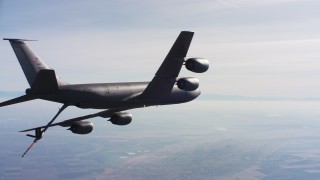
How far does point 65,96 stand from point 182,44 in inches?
492

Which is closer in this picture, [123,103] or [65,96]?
[65,96]

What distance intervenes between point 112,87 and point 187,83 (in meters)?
8.05

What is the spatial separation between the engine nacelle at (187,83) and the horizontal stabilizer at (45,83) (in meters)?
13.4

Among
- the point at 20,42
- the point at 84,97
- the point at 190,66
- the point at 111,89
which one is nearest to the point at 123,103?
the point at 111,89

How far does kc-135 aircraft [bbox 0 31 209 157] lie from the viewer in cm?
3801

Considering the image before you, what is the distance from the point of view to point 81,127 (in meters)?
48.1

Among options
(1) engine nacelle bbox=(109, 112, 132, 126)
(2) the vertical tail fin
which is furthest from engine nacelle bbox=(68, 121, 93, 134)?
(2) the vertical tail fin

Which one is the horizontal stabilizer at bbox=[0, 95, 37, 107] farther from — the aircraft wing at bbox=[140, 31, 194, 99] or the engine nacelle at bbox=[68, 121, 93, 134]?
the aircraft wing at bbox=[140, 31, 194, 99]

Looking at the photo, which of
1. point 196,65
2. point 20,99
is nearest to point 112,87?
point 196,65

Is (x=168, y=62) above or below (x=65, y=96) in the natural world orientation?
above

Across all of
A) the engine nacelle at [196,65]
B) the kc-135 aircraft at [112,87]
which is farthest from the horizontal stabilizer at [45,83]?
the engine nacelle at [196,65]

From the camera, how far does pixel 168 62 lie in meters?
41.2

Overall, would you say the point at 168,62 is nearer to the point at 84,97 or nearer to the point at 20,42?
the point at 84,97

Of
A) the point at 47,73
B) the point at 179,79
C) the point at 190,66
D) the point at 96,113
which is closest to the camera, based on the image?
the point at 47,73
